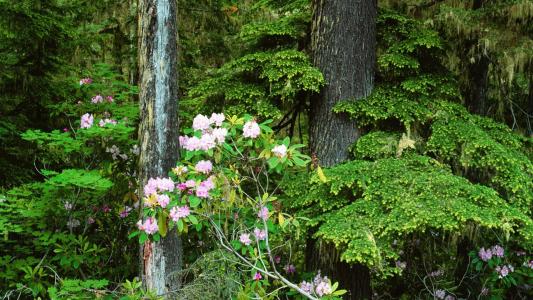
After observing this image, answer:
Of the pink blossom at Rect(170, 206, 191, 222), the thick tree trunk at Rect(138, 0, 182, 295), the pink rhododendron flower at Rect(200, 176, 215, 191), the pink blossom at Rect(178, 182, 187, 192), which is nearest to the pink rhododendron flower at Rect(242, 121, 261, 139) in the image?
the pink rhododendron flower at Rect(200, 176, 215, 191)

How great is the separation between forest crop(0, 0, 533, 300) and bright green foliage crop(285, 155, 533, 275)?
0.05 feet

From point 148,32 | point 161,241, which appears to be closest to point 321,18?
point 148,32

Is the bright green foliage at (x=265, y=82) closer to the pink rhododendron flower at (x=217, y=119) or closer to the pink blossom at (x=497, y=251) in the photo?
the pink rhododendron flower at (x=217, y=119)

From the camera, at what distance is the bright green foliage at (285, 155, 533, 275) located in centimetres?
364

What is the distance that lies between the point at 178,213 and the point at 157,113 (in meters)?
1.18

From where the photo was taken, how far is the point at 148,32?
4.34 meters

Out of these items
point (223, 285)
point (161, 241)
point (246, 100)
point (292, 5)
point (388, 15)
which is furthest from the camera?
point (292, 5)

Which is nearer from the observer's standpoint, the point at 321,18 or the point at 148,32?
the point at 148,32

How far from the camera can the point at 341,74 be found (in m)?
→ 4.92

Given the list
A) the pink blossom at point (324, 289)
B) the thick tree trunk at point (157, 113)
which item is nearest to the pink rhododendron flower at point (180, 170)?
the thick tree trunk at point (157, 113)

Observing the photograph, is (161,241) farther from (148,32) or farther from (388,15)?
(388,15)

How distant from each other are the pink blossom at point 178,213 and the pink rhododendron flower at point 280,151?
74cm

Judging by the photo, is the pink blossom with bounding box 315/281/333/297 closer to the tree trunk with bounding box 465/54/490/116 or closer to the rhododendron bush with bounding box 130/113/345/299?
the rhododendron bush with bounding box 130/113/345/299

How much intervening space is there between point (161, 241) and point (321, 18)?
262cm
